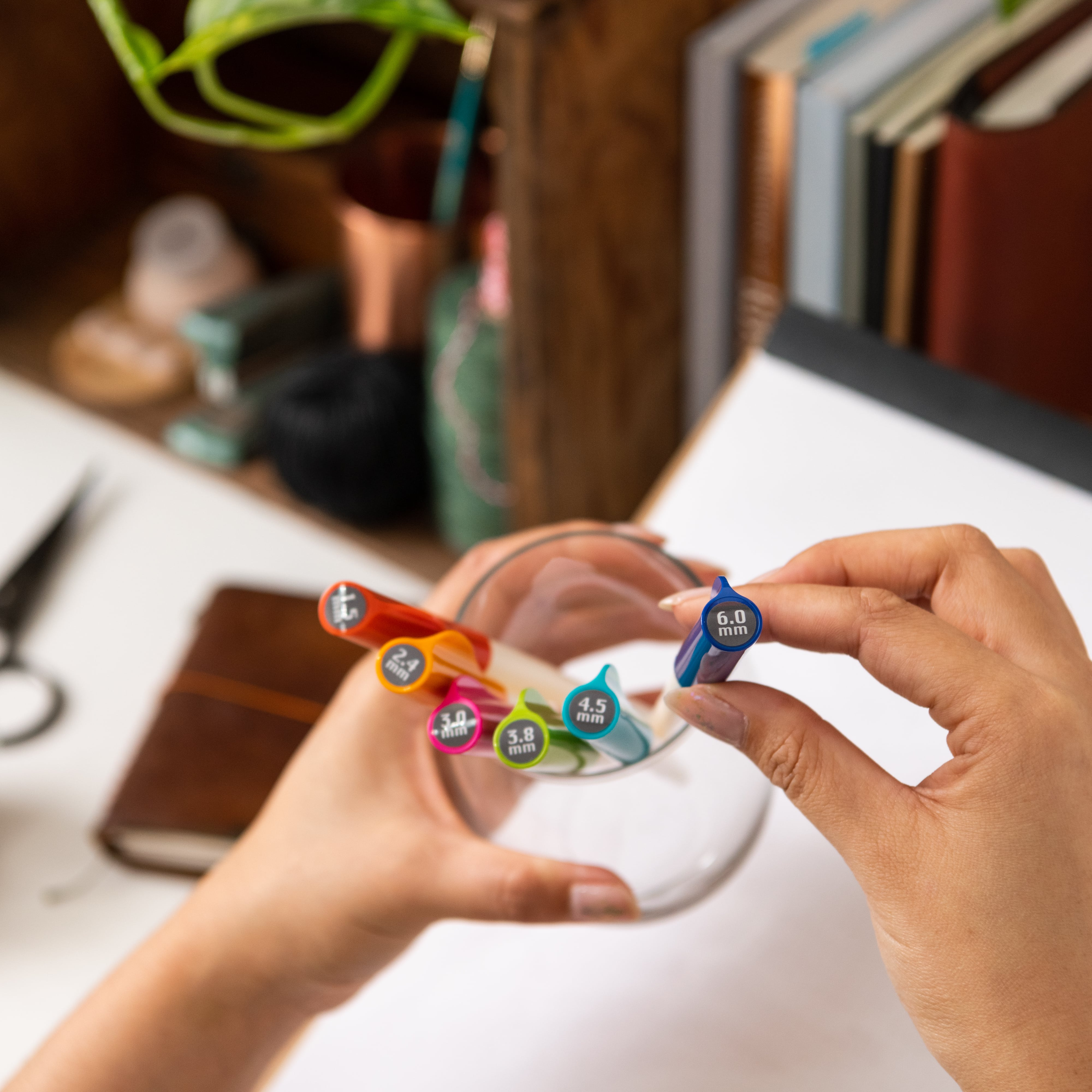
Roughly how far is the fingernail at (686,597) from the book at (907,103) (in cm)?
35

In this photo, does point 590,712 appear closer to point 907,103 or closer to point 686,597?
point 686,597

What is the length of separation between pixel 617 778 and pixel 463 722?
0.38ft

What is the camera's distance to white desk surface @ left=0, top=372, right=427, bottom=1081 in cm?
69

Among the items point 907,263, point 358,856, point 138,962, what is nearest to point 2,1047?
point 138,962

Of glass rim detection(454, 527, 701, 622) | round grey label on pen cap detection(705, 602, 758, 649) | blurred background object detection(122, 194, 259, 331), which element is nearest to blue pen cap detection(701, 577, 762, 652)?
round grey label on pen cap detection(705, 602, 758, 649)

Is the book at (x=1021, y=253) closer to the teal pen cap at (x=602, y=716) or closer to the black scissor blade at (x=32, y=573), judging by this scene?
the teal pen cap at (x=602, y=716)

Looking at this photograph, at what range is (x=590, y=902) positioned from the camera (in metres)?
0.44

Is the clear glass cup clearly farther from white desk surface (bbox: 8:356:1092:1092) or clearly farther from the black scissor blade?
the black scissor blade

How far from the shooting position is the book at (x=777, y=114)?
665 millimetres

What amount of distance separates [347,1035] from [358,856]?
9 cm

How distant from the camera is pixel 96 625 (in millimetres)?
830

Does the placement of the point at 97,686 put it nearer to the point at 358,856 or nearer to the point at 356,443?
the point at 356,443

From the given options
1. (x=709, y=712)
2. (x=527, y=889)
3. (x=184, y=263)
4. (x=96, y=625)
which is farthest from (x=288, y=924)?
(x=184, y=263)

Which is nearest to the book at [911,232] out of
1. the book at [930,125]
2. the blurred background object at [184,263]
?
the book at [930,125]
